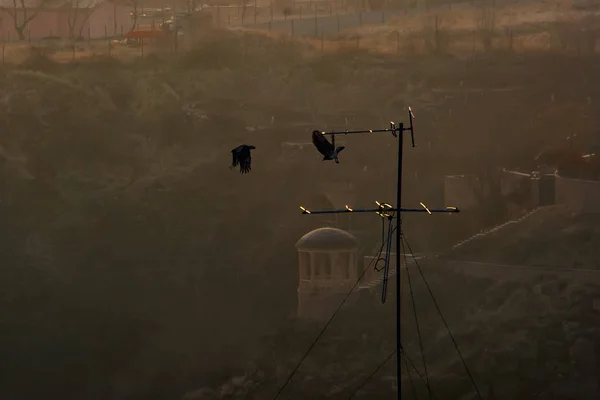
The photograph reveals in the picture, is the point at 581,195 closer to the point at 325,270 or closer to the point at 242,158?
the point at 325,270

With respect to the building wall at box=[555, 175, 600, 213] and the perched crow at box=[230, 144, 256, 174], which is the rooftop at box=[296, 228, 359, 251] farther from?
the perched crow at box=[230, 144, 256, 174]

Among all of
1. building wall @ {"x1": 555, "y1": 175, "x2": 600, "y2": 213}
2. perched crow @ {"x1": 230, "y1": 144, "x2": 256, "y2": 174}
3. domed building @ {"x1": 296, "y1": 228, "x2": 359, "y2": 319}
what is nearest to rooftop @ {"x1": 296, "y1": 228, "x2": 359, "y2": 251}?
domed building @ {"x1": 296, "y1": 228, "x2": 359, "y2": 319}

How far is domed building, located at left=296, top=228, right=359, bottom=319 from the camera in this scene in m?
14.5

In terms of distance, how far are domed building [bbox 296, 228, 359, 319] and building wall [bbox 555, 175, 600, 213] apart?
2.46 meters

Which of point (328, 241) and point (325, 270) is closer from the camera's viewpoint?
point (328, 241)

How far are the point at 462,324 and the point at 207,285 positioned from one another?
3.34 meters

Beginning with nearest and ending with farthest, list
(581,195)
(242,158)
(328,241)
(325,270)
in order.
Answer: (242,158) < (328,241) < (325,270) < (581,195)

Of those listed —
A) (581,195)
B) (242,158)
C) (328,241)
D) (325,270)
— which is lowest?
(325,270)

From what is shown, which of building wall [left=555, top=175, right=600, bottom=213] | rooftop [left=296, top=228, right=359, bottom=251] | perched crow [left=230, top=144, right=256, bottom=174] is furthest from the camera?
building wall [left=555, top=175, right=600, bottom=213]

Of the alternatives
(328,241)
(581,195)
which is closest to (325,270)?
(328,241)

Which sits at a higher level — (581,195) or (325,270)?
(581,195)

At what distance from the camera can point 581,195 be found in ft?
50.1

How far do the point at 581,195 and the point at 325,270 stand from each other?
2.97 meters

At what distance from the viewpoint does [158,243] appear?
17234 mm
